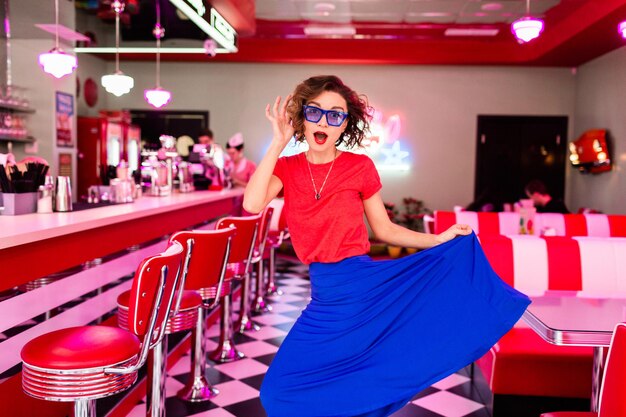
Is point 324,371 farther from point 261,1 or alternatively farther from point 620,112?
point 620,112

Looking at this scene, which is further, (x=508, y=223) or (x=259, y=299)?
(x=259, y=299)

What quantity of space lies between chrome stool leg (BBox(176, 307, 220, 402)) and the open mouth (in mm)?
1867

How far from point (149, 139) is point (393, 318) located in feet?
30.2

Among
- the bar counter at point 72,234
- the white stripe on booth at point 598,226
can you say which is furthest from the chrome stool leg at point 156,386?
the white stripe on booth at point 598,226

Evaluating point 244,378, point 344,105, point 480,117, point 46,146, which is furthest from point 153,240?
point 480,117

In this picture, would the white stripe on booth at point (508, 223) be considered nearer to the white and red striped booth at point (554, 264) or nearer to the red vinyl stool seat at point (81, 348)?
the white and red striped booth at point (554, 264)

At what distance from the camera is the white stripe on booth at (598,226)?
18.4 ft

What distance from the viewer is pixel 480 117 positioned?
33.9 feet

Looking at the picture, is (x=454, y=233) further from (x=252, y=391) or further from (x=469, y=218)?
(x=469, y=218)

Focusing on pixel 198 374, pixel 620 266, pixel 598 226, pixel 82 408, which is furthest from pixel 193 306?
pixel 598 226

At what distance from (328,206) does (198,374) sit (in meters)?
2.00

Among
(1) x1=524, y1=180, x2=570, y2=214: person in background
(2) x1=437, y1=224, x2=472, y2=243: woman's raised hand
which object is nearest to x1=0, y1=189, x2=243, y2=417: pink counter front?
(2) x1=437, y1=224, x2=472, y2=243: woman's raised hand

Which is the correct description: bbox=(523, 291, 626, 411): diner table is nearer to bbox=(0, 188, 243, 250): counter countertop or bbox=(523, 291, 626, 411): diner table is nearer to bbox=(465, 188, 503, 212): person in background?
bbox=(0, 188, 243, 250): counter countertop

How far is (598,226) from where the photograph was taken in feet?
18.5
